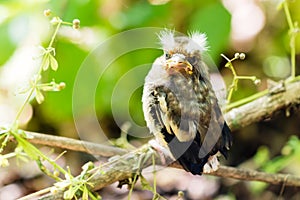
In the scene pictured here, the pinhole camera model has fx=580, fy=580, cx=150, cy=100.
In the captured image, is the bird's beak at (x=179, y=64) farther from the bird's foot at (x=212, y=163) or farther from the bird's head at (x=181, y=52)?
the bird's foot at (x=212, y=163)

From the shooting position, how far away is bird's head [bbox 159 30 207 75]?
789mm

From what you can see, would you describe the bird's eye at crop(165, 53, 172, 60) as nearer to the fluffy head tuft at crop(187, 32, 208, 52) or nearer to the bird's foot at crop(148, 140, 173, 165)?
the fluffy head tuft at crop(187, 32, 208, 52)

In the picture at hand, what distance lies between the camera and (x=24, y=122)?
5.85ft

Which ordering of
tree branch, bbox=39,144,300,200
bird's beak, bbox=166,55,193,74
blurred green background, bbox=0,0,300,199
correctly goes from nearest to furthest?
1. bird's beak, bbox=166,55,193,74
2. tree branch, bbox=39,144,300,200
3. blurred green background, bbox=0,0,300,199

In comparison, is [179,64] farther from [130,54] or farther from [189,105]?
[130,54]

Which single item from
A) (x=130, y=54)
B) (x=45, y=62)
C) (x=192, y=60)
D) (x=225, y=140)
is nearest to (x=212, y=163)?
(x=225, y=140)

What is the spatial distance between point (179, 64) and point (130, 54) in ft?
3.15

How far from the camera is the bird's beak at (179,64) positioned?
2.57 feet

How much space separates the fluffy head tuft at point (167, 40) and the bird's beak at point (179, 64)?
4 cm

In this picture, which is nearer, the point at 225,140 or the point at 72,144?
the point at 225,140

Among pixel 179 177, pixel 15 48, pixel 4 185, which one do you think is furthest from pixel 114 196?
pixel 15 48

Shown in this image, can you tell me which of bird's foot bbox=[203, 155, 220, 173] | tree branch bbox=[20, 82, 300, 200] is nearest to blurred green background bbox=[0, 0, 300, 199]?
tree branch bbox=[20, 82, 300, 200]

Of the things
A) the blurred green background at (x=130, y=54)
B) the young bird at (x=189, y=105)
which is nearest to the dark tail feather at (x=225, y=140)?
the young bird at (x=189, y=105)

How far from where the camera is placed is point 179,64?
78 centimetres
